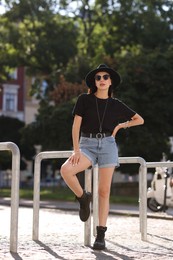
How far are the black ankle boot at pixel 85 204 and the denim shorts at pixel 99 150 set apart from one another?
1.20ft

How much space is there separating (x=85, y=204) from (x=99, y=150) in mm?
620

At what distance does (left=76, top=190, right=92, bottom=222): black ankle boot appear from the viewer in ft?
22.5

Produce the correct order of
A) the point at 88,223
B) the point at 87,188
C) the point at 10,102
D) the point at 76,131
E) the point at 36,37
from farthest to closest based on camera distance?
1. the point at 10,102
2. the point at 36,37
3. the point at 87,188
4. the point at 88,223
5. the point at 76,131

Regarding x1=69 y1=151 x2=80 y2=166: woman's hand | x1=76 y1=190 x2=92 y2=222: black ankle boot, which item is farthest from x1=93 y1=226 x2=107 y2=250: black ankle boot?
x1=69 y1=151 x2=80 y2=166: woman's hand

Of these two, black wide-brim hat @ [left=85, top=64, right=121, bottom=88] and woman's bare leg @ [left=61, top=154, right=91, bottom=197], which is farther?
black wide-brim hat @ [left=85, top=64, right=121, bottom=88]

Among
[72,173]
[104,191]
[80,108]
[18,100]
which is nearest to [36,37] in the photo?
[18,100]

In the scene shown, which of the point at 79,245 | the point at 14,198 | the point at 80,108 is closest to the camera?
the point at 14,198

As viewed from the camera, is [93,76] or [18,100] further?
[18,100]

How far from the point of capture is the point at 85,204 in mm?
6883

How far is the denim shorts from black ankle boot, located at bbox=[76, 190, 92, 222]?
37 centimetres

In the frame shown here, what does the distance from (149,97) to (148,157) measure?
3169 mm

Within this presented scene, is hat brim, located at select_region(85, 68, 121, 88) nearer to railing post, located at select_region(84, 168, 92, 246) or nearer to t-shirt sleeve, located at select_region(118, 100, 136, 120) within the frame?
t-shirt sleeve, located at select_region(118, 100, 136, 120)

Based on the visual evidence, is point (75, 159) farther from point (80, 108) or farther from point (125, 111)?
point (125, 111)

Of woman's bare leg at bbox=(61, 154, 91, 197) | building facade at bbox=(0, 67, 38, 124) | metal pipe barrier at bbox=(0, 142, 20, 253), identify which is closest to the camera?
metal pipe barrier at bbox=(0, 142, 20, 253)
